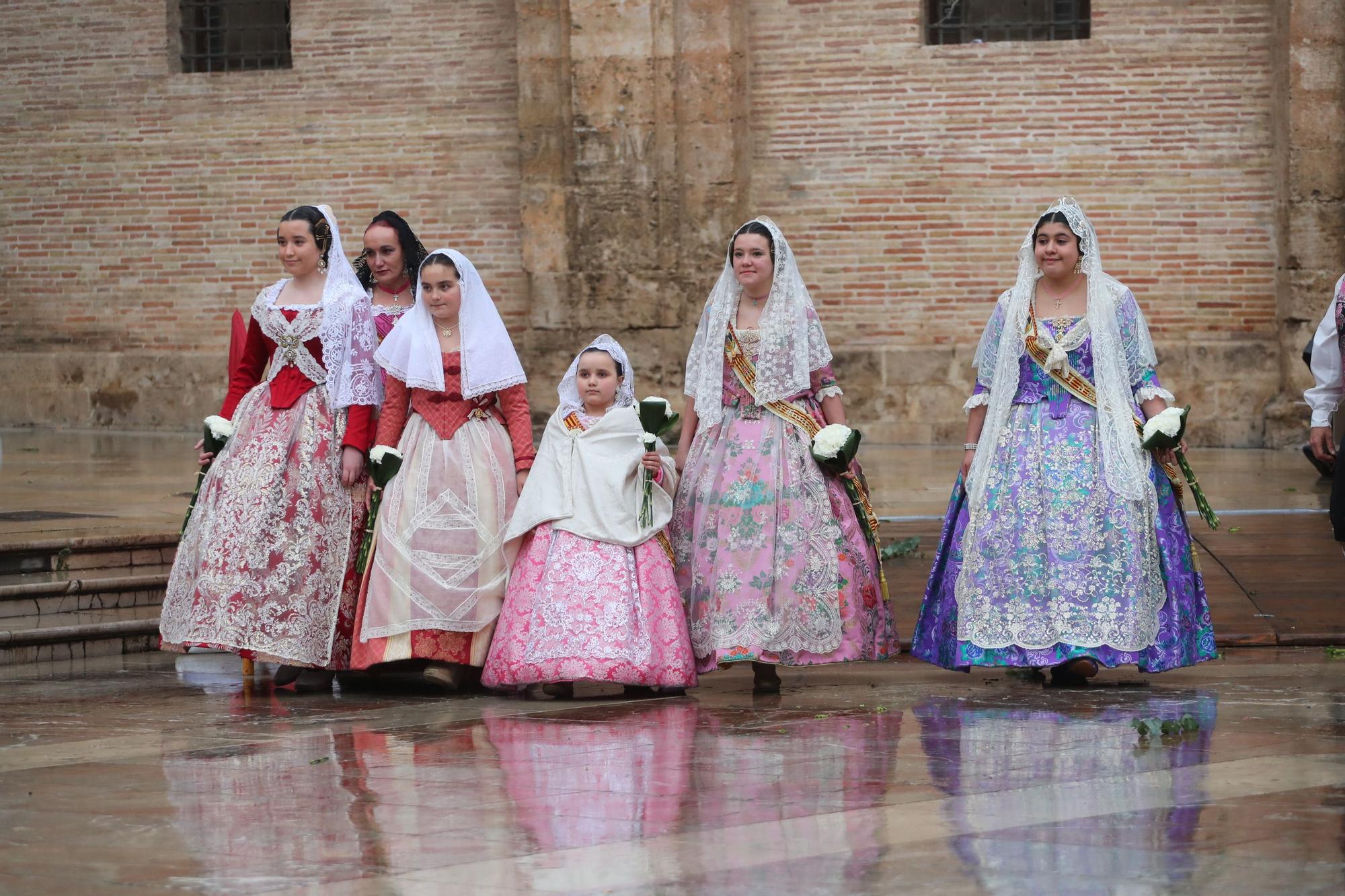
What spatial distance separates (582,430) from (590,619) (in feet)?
2.25

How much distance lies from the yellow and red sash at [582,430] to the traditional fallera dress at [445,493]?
136mm

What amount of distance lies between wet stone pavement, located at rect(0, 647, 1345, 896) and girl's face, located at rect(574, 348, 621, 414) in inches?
38.5

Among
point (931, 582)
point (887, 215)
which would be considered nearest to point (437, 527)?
point (931, 582)

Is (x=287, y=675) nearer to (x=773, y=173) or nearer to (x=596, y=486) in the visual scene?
(x=596, y=486)

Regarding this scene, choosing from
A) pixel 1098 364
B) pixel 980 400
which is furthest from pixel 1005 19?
pixel 1098 364

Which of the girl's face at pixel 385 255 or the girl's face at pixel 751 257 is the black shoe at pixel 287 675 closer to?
the girl's face at pixel 385 255

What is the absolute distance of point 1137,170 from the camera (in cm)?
1434

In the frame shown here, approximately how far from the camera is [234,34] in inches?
648

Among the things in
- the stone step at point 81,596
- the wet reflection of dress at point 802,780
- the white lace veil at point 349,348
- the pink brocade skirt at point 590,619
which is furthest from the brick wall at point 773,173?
the wet reflection of dress at point 802,780

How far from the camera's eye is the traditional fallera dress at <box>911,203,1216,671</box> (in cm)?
622

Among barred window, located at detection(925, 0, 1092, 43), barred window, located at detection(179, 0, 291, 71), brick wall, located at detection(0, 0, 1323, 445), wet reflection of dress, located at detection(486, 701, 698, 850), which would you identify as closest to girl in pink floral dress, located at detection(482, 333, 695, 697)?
wet reflection of dress, located at detection(486, 701, 698, 850)

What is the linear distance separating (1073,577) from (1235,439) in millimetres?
8583

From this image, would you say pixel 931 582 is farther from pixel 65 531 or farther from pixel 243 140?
pixel 243 140

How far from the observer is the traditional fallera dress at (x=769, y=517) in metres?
6.36
